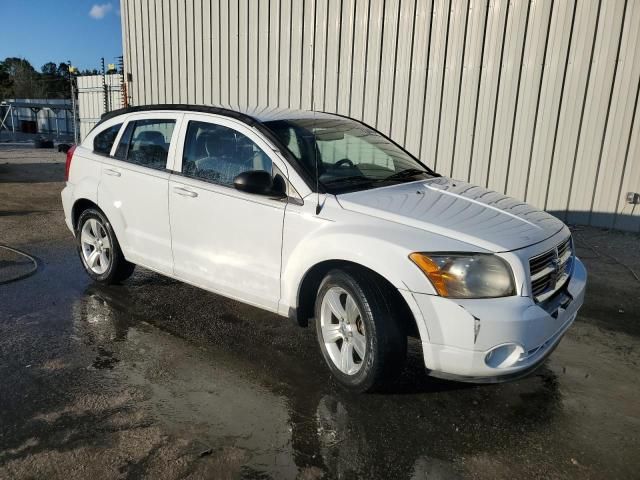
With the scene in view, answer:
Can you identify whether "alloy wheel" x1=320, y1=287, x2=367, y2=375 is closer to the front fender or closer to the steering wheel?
the front fender

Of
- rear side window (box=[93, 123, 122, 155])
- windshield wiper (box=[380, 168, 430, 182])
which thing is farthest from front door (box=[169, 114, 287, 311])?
rear side window (box=[93, 123, 122, 155])

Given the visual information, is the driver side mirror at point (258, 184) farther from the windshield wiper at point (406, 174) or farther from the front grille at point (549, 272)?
the front grille at point (549, 272)

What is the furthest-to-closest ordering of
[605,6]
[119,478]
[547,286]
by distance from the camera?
[605,6]
[547,286]
[119,478]

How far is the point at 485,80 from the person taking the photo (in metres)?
8.18

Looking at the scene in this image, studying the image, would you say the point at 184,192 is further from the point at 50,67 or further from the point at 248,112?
the point at 50,67

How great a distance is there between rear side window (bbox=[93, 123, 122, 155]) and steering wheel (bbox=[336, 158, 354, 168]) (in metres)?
2.31

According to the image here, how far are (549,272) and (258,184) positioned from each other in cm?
188

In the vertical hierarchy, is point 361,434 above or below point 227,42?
below

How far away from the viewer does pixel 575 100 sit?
7.57 m

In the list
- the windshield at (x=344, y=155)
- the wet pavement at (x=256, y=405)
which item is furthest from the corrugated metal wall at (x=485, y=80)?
the windshield at (x=344, y=155)

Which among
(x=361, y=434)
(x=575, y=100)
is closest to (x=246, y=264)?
(x=361, y=434)

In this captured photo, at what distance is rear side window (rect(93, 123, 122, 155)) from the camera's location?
16.6ft

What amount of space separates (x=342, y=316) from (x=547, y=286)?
1234 millimetres

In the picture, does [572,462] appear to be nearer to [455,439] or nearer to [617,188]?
[455,439]
